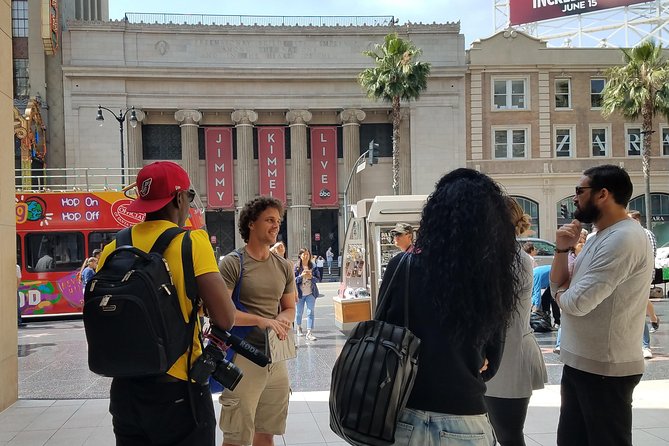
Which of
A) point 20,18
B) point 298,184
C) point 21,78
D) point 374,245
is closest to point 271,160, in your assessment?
point 298,184

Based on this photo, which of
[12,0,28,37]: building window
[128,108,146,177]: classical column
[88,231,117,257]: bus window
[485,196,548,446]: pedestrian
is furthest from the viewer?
[128,108,146,177]: classical column

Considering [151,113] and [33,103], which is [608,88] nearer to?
[151,113]

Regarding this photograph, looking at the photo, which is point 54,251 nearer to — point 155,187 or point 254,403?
point 254,403

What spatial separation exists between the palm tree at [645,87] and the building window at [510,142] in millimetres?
7474

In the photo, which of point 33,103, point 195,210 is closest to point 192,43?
point 33,103

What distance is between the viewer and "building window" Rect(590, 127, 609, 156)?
3600 cm

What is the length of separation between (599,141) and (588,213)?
3642cm

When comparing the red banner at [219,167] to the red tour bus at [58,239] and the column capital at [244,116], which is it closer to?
the column capital at [244,116]

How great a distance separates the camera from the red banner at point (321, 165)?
3634 cm

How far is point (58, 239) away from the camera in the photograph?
54.1 ft

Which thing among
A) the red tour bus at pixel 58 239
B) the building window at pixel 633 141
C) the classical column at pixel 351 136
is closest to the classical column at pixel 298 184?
the classical column at pixel 351 136

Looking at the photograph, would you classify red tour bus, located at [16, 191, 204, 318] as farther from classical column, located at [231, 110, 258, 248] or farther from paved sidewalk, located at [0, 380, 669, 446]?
classical column, located at [231, 110, 258, 248]

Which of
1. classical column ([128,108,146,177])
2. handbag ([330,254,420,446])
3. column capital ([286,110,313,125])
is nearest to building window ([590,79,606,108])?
column capital ([286,110,313,125])

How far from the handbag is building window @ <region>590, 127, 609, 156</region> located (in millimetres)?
37698
